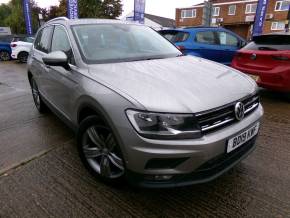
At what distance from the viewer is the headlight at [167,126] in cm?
199

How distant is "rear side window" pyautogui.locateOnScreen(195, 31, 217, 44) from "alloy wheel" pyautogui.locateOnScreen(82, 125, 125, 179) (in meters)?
5.04

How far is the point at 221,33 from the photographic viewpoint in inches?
285

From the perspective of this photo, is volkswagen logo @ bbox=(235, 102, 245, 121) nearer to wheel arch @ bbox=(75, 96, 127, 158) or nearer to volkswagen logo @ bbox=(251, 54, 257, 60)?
wheel arch @ bbox=(75, 96, 127, 158)

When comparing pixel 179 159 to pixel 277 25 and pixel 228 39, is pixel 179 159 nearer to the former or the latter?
pixel 228 39

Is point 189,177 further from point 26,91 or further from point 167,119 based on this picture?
point 26,91

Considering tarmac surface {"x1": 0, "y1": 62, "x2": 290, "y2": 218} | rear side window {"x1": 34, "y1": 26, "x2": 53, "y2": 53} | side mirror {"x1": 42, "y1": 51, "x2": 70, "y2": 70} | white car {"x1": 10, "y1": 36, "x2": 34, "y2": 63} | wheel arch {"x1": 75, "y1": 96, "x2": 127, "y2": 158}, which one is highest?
rear side window {"x1": 34, "y1": 26, "x2": 53, "y2": 53}

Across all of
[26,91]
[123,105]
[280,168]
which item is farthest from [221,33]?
[123,105]

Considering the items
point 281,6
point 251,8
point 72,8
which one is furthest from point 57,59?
point 251,8

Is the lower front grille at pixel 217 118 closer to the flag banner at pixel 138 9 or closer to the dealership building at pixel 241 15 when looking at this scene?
the flag banner at pixel 138 9

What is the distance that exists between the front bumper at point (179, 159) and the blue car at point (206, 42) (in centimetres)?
489

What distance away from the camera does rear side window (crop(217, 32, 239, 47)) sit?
7254mm

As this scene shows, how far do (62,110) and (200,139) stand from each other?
1.98 metres

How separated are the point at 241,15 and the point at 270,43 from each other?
39438 mm

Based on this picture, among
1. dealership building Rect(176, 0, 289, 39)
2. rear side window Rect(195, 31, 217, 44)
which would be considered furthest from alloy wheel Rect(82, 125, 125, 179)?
dealership building Rect(176, 0, 289, 39)
